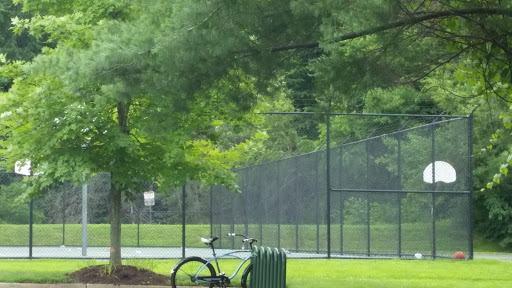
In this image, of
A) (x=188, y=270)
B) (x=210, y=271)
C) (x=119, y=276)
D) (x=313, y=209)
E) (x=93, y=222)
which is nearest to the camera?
(x=210, y=271)

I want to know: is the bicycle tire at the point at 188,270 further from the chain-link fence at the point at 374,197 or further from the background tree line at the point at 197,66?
the chain-link fence at the point at 374,197

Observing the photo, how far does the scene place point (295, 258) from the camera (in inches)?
850

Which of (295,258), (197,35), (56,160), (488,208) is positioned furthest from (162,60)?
(488,208)

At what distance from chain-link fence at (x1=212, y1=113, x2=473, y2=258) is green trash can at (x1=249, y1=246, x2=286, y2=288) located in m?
8.38

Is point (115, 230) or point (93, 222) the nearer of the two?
point (115, 230)

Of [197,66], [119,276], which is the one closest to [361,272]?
[119,276]

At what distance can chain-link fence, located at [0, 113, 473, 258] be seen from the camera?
21562mm

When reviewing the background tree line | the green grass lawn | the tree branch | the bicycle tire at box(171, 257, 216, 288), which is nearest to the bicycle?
the bicycle tire at box(171, 257, 216, 288)

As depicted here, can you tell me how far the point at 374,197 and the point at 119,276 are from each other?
33.7ft

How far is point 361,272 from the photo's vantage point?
17.3m

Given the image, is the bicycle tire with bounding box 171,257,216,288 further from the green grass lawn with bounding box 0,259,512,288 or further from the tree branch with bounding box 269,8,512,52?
the tree branch with bounding box 269,8,512,52

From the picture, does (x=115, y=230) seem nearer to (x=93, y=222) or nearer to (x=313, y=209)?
(x=313, y=209)

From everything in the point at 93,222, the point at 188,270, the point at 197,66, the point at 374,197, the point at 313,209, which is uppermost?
the point at 197,66

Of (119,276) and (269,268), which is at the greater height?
(269,268)
